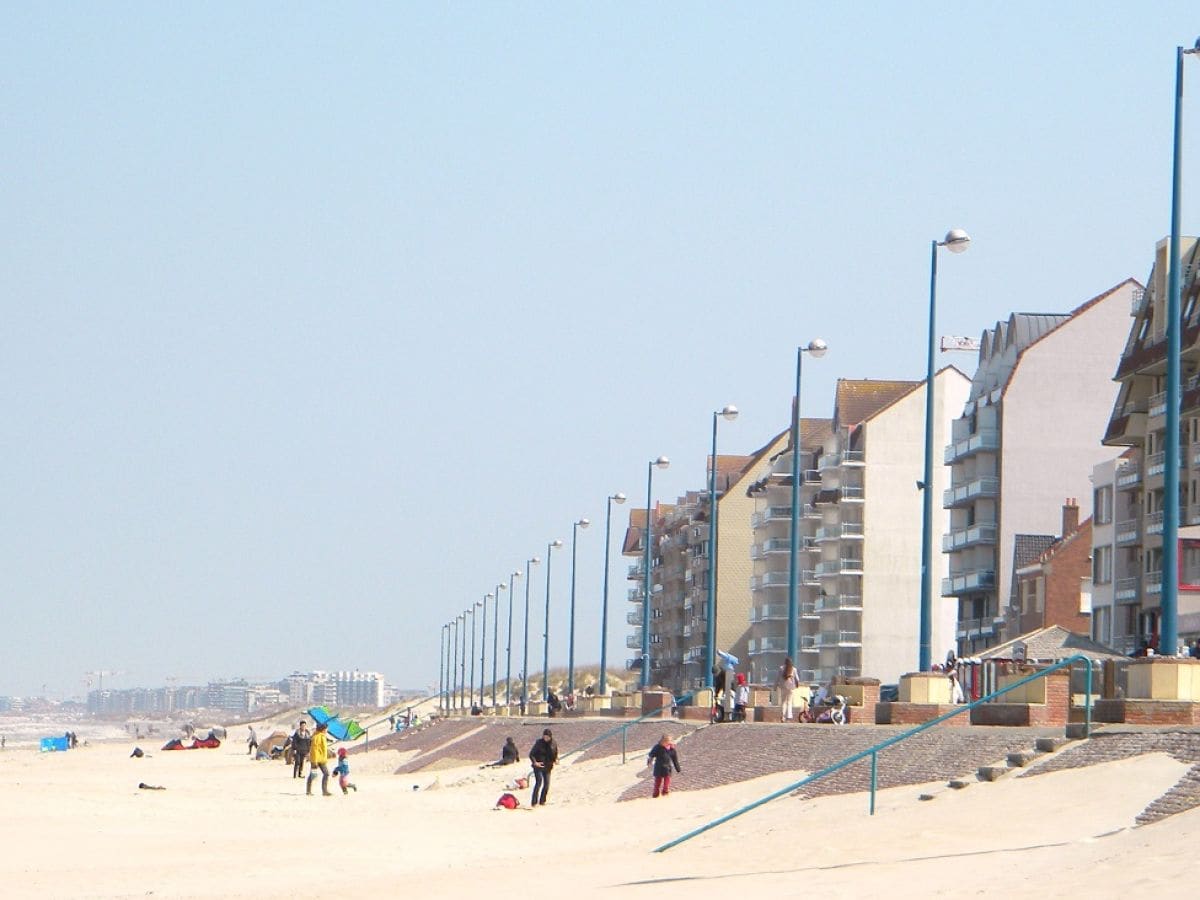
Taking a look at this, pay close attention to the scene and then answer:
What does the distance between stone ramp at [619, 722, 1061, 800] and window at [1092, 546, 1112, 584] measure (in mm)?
35684

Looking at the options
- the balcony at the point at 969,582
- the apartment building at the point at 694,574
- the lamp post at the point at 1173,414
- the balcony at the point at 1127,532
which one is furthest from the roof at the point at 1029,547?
the lamp post at the point at 1173,414

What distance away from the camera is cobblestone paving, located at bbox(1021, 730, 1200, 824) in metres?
18.1

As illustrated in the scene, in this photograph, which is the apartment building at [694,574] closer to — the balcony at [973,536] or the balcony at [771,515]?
the balcony at [771,515]

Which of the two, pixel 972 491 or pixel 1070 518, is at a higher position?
pixel 972 491

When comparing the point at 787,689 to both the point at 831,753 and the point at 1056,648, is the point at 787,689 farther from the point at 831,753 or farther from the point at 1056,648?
the point at 831,753

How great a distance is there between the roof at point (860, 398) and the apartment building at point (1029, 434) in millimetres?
17418

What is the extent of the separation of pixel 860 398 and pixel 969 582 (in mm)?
21444

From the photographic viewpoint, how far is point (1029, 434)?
278ft

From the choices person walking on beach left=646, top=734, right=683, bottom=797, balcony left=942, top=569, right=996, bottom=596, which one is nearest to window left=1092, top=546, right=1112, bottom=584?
balcony left=942, top=569, right=996, bottom=596

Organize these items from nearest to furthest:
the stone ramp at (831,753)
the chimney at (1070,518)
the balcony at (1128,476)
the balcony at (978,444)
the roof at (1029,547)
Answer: the stone ramp at (831,753) < the balcony at (1128,476) < the chimney at (1070,518) < the roof at (1029,547) < the balcony at (978,444)

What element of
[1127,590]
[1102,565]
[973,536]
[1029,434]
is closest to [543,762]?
[1127,590]

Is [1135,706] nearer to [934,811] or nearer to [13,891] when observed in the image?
[934,811]

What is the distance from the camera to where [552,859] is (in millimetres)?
23766

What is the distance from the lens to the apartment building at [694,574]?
121 metres
